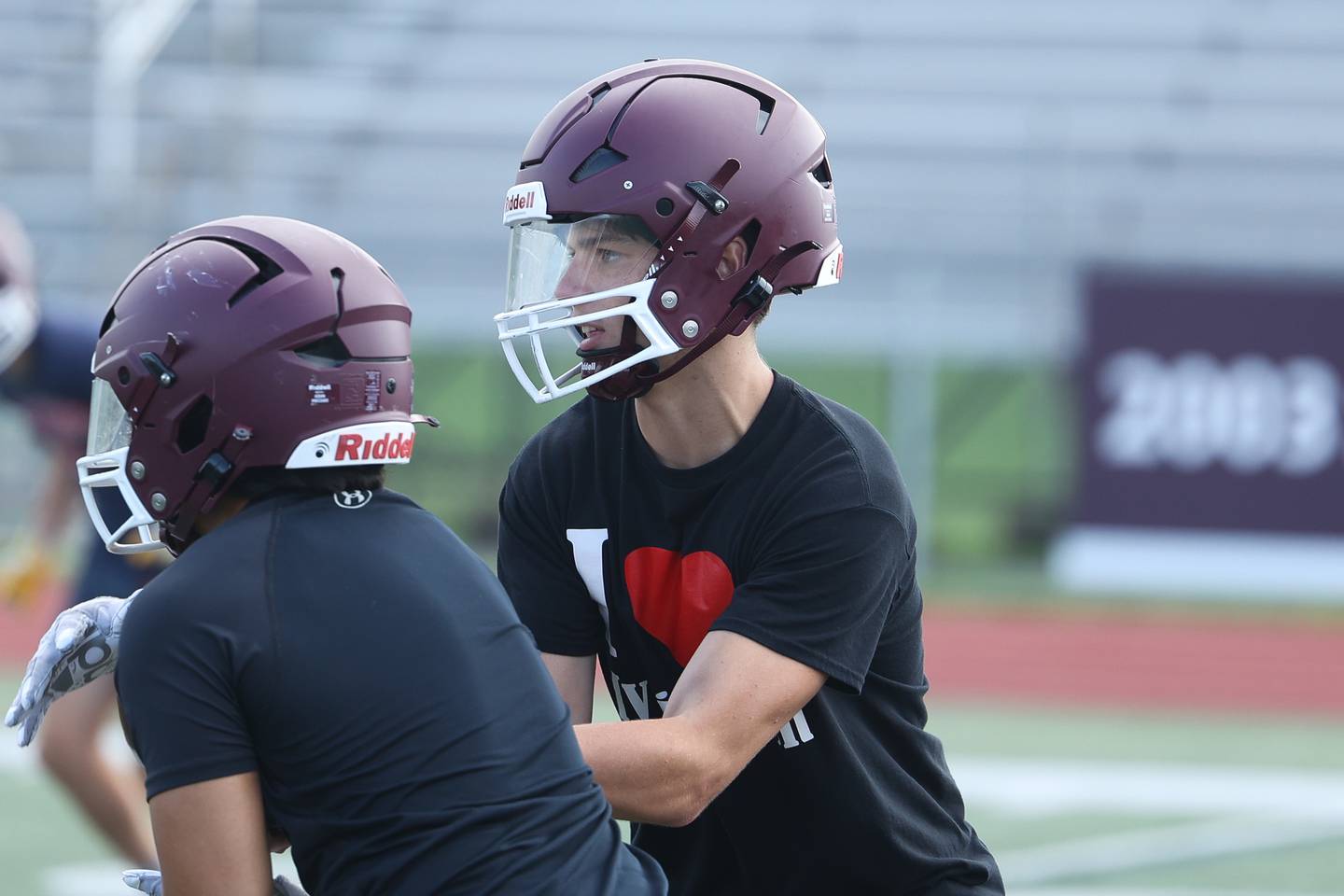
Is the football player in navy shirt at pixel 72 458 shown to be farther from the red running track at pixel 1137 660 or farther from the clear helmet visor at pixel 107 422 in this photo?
the red running track at pixel 1137 660

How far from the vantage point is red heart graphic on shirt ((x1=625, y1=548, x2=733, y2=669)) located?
280cm

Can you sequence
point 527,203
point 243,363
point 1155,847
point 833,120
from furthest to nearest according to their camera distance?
1. point 833,120
2. point 1155,847
3. point 527,203
4. point 243,363

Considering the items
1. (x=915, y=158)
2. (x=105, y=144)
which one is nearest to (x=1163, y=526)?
(x=915, y=158)

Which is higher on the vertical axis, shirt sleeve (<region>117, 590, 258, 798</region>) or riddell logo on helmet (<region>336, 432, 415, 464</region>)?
riddell logo on helmet (<region>336, 432, 415, 464</region>)

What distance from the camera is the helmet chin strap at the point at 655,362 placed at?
2.74 metres

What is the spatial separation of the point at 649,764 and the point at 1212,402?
10731 mm

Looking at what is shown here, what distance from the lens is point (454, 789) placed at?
7.07ft

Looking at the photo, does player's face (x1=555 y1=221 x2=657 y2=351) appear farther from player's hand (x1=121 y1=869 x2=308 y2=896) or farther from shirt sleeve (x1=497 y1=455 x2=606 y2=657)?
player's hand (x1=121 y1=869 x2=308 y2=896)

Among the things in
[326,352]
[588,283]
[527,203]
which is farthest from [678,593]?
[326,352]

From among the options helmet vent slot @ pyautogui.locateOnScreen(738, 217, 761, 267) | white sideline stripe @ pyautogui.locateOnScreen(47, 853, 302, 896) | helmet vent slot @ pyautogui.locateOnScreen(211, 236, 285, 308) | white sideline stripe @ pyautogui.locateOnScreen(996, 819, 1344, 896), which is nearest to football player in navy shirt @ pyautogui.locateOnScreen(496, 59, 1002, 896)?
helmet vent slot @ pyautogui.locateOnScreen(738, 217, 761, 267)

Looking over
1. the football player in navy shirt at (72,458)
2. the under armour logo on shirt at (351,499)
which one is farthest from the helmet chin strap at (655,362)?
the football player in navy shirt at (72,458)

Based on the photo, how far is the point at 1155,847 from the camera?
6.43 meters

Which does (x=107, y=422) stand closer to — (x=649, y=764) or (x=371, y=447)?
(x=371, y=447)

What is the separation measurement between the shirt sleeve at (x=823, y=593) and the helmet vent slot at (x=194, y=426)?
80 cm
